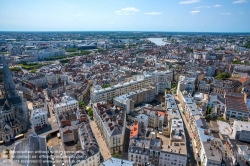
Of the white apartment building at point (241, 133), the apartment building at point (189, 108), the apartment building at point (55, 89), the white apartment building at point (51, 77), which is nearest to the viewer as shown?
the white apartment building at point (241, 133)

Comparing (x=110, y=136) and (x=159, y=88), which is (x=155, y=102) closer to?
(x=159, y=88)

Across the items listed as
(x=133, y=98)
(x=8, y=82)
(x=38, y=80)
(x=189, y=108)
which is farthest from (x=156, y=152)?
(x=38, y=80)

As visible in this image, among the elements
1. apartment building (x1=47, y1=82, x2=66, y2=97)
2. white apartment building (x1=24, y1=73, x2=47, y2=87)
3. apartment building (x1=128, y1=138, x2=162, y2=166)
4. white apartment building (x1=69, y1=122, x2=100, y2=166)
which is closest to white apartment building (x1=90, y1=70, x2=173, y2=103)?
apartment building (x1=47, y1=82, x2=66, y2=97)

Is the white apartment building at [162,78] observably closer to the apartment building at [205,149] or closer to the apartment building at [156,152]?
the apartment building at [205,149]

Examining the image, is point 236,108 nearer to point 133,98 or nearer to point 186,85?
point 186,85

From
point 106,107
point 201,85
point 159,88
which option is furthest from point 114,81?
point 201,85

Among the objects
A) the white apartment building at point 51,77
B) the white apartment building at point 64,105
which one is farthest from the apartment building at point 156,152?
the white apartment building at point 51,77
